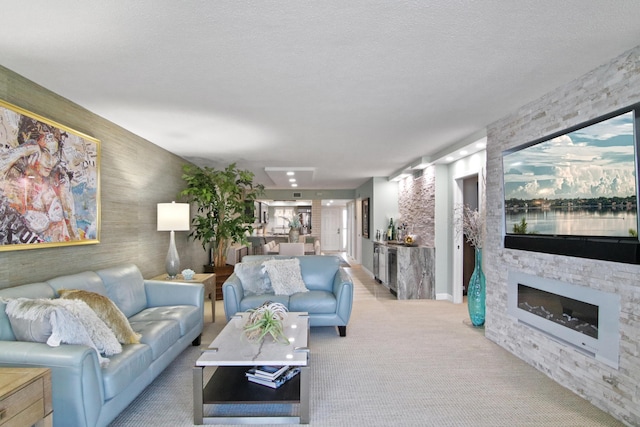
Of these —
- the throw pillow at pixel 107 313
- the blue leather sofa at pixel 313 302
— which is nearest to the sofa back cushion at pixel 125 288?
the throw pillow at pixel 107 313

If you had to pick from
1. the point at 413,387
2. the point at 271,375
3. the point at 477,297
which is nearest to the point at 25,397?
the point at 271,375

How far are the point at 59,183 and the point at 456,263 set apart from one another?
527 cm

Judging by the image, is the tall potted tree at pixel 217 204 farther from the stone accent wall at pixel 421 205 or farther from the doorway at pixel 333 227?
the doorway at pixel 333 227

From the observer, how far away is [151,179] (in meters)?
4.75

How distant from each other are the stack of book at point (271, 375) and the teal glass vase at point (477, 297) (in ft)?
9.08

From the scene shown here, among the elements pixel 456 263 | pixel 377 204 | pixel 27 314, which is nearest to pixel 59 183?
pixel 27 314

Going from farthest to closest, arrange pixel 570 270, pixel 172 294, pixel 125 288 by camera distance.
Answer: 1. pixel 172 294
2. pixel 125 288
3. pixel 570 270

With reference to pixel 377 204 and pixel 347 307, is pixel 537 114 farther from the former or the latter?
pixel 377 204

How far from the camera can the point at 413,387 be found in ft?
9.34

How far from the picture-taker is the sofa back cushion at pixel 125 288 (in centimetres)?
321

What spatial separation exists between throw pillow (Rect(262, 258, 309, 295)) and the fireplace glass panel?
2.38 m

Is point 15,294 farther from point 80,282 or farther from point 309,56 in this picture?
point 309,56

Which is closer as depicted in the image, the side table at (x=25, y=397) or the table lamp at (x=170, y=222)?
the side table at (x=25, y=397)

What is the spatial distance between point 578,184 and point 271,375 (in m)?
2.64
